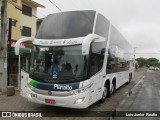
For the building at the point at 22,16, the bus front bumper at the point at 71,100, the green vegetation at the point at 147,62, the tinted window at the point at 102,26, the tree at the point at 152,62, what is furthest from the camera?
the tree at the point at 152,62

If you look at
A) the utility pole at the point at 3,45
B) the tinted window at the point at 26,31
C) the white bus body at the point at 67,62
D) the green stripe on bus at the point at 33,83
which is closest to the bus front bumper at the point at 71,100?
the white bus body at the point at 67,62

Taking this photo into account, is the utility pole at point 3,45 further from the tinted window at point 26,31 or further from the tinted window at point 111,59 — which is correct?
the tinted window at point 26,31

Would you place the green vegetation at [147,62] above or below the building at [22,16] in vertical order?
below

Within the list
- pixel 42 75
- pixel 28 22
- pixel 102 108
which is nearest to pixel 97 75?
pixel 102 108

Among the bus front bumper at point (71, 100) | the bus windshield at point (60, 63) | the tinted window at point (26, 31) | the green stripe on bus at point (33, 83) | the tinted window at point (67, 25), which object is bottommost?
the bus front bumper at point (71, 100)

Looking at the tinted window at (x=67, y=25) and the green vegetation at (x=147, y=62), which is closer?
the tinted window at (x=67, y=25)

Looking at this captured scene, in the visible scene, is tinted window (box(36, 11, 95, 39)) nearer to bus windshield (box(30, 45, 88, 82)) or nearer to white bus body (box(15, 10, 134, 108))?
white bus body (box(15, 10, 134, 108))

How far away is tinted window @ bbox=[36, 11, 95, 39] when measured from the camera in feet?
30.8

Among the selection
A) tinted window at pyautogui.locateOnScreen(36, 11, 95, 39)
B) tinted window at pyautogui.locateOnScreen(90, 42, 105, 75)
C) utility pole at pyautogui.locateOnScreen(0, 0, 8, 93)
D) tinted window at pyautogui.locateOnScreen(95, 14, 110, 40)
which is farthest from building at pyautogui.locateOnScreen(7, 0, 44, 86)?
tinted window at pyautogui.locateOnScreen(90, 42, 105, 75)

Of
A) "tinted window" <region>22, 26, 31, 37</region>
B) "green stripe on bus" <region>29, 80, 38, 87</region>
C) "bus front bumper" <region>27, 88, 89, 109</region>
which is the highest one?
"tinted window" <region>22, 26, 31, 37</region>

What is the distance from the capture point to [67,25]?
9625 millimetres

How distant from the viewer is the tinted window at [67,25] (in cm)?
939

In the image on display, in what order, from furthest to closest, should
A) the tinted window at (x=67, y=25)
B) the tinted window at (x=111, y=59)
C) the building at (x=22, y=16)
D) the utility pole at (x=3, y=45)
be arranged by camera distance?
1. the building at (x=22, y=16)
2. the utility pole at (x=3, y=45)
3. the tinted window at (x=111, y=59)
4. the tinted window at (x=67, y=25)

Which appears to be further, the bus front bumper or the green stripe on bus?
the green stripe on bus
